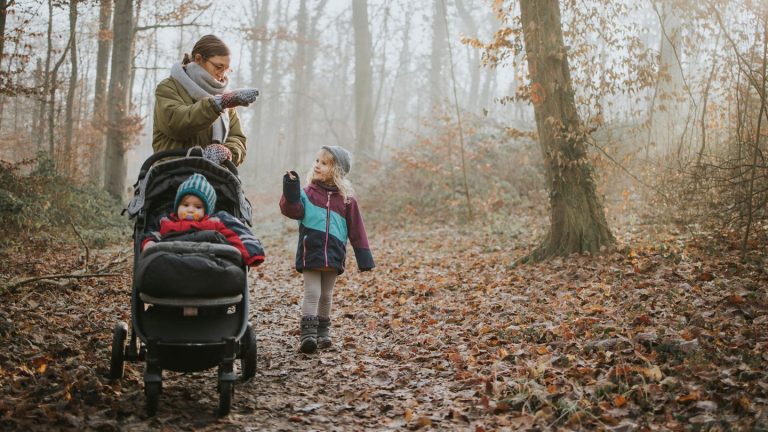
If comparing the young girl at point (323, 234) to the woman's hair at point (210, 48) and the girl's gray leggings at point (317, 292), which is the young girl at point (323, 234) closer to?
the girl's gray leggings at point (317, 292)

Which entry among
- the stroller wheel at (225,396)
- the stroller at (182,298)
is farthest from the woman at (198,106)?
the stroller wheel at (225,396)

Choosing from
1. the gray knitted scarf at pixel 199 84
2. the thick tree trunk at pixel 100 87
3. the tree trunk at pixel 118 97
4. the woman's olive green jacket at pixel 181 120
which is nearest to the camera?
the woman's olive green jacket at pixel 181 120

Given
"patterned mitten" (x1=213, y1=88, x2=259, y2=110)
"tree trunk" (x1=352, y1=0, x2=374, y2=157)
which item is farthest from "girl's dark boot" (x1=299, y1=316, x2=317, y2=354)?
"tree trunk" (x1=352, y1=0, x2=374, y2=157)

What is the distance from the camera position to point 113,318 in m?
6.41

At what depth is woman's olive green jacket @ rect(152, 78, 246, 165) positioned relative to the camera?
4.43 m

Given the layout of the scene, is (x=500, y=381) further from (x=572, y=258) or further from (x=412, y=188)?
(x=412, y=188)

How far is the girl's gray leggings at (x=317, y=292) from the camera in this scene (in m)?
5.87

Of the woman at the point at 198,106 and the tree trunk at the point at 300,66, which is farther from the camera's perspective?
the tree trunk at the point at 300,66

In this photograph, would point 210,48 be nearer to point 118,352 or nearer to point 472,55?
point 118,352

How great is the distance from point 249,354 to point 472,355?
6.47 ft

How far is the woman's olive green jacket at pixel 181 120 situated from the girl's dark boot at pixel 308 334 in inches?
68.3

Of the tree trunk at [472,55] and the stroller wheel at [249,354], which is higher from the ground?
the tree trunk at [472,55]

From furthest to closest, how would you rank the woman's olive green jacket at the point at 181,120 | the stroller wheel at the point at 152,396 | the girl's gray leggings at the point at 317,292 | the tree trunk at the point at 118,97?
the tree trunk at the point at 118,97 → the girl's gray leggings at the point at 317,292 → the woman's olive green jacket at the point at 181,120 → the stroller wheel at the point at 152,396

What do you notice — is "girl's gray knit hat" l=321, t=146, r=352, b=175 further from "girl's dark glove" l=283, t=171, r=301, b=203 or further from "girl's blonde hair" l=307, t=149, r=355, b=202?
"girl's dark glove" l=283, t=171, r=301, b=203
